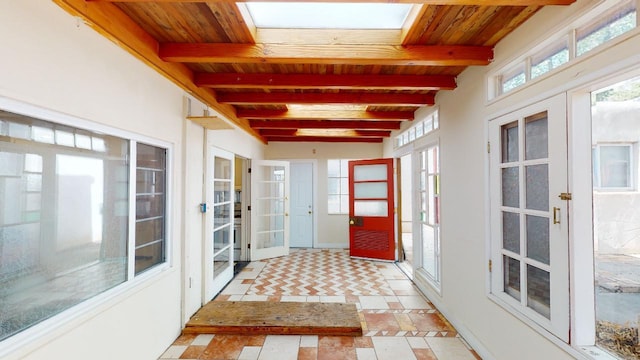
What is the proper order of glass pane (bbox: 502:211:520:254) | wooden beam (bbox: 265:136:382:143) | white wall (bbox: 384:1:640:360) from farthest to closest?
wooden beam (bbox: 265:136:382:143)
glass pane (bbox: 502:211:520:254)
white wall (bbox: 384:1:640:360)

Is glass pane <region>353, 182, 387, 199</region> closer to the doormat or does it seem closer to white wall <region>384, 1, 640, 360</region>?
white wall <region>384, 1, 640, 360</region>

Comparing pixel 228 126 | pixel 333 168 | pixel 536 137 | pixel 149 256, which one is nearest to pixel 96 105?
pixel 149 256

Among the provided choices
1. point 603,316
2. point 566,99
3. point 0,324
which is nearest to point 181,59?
point 0,324

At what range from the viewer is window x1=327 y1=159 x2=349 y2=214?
6.63 meters

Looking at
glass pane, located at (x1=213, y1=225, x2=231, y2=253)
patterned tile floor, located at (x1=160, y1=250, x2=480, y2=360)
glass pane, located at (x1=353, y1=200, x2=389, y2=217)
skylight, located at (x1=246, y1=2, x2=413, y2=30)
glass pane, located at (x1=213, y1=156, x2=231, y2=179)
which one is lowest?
patterned tile floor, located at (x1=160, y1=250, x2=480, y2=360)

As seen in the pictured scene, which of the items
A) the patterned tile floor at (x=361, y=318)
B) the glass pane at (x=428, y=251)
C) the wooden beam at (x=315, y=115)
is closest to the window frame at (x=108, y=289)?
the patterned tile floor at (x=361, y=318)

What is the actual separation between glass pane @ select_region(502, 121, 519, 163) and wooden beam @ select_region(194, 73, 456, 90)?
0.93 m

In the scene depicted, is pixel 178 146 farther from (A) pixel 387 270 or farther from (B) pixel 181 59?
(A) pixel 387 270

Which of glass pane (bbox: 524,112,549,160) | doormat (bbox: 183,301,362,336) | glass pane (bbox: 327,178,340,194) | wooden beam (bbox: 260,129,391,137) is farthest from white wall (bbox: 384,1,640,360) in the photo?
glass pane (bbox: 327,178,340,194)

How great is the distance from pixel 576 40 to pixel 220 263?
431cm

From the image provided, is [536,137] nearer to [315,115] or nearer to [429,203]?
[429,203]

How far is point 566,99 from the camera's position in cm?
156

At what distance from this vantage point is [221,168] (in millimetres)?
3973

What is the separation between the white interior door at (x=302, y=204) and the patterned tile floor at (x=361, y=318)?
1501mm
